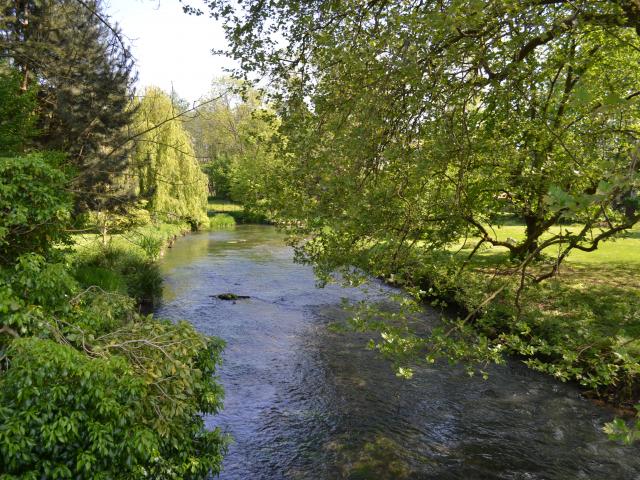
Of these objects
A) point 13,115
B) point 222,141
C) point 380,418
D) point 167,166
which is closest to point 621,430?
point 380,418

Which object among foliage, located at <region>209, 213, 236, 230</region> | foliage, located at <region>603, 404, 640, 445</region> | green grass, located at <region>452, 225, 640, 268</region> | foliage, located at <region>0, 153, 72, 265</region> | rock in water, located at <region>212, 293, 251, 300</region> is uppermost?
foliage, located at <region>0, 153, 72, 265</region>

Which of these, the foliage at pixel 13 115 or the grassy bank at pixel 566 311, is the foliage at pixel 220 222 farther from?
the foliage at pixel 13 115

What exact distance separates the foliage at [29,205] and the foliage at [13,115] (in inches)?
127

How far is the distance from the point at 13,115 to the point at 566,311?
13.1m

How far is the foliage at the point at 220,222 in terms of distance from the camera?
44.1 m

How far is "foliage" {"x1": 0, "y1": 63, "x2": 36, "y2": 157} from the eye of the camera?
8773mm

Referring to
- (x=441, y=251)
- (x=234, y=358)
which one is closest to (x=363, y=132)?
(x=441, y=251)

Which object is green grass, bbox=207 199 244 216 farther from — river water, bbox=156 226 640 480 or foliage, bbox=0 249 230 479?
foliage, bbox=0 249 230 479

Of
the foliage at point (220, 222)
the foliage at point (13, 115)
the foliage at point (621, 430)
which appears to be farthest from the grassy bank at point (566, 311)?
the foliage at point (220, 222)

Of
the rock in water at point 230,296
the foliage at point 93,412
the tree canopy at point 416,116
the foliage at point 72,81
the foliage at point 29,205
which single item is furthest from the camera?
the rock in water at point 230,296

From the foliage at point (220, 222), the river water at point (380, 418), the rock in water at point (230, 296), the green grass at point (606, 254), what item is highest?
the green grass at point (606, 254)

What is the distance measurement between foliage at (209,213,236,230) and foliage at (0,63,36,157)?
33.8 metres

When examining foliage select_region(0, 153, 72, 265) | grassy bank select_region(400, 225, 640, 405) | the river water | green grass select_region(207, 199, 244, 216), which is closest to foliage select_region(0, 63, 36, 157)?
foliage select_region(0, 153, 72, 265)

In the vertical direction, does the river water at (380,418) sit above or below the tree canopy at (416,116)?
below
